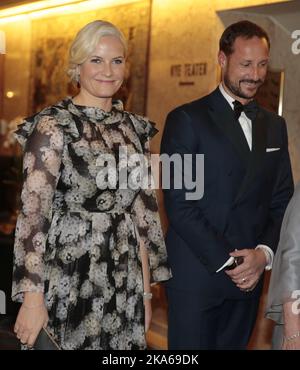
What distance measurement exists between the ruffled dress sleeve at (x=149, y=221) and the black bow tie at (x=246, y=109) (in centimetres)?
44

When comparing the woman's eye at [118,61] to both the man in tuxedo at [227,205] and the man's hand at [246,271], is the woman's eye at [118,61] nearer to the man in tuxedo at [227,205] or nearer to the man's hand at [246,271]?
the man in tuxedo at [227,205]

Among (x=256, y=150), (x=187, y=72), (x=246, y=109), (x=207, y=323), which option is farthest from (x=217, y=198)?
(x=187, y=72)

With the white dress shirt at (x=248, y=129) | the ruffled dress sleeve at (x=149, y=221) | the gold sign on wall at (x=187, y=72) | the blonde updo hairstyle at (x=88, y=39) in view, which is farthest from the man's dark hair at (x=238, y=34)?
the gold sign on wall at (x=187, y=72)

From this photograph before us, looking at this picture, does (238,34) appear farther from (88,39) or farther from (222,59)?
(88,39)

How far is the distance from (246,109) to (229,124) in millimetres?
118

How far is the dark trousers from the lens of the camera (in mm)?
3303

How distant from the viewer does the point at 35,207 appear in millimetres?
2680

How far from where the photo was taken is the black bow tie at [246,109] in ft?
10.8

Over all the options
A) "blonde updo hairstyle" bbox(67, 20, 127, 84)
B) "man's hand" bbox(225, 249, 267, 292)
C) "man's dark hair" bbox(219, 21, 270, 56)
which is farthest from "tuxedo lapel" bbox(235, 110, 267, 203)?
"blonde updo hairstyle" bbox(67, 20, 127, 84)

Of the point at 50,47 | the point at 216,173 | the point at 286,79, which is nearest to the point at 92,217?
the point at 216,173
